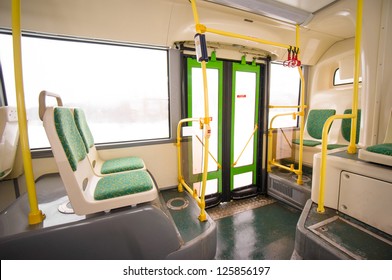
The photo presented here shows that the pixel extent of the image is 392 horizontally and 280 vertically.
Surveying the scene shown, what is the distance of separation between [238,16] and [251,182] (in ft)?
9.27

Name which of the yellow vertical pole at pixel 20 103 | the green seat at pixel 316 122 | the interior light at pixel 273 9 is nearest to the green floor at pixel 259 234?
the green seat at pixel 316 122

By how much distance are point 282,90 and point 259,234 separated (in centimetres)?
287

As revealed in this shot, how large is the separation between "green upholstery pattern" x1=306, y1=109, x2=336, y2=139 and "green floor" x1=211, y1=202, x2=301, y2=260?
1707 millimetres

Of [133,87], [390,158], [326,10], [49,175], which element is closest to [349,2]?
[326,10]

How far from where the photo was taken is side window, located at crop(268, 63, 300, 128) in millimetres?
3674

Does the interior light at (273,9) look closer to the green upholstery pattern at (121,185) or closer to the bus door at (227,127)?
the bus door at (227,127)

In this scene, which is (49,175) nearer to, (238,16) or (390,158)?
(238,16)

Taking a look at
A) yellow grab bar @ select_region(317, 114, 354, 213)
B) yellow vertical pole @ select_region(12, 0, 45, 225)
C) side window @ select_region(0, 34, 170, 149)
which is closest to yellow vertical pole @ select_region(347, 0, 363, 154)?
yellow grab bar @ select_region(317, 114, 354, 213)

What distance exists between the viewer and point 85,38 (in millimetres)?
2207

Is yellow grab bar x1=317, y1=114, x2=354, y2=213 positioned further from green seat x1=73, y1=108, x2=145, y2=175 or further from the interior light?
green seat x1=73, y1=108, x2=145, y2=175

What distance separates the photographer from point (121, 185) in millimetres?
1480

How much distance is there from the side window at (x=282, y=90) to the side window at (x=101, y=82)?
2.24m

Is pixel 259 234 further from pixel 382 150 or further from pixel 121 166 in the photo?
pixel 121 166

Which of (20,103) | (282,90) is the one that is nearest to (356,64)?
(282,90)
